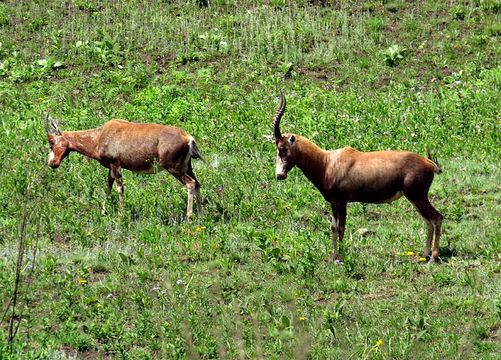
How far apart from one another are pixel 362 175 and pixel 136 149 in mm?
3913

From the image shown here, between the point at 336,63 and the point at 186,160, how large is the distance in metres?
8.65

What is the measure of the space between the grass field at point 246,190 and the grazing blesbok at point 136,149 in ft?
1.20

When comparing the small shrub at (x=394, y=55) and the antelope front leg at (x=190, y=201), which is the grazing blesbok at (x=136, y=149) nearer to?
the antelope front leg at (x=190, y=201)

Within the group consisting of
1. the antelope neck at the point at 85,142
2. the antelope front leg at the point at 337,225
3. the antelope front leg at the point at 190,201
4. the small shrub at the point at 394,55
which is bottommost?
the small shrub at the point at 394,55

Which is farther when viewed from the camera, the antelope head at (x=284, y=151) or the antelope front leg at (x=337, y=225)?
the antelope head at (x=284, y=151)

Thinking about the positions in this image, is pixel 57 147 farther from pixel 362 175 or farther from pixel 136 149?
pixel 362 175

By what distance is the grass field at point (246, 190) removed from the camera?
11984 millimetres

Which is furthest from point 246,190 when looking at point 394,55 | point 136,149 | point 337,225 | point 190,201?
point 394,55

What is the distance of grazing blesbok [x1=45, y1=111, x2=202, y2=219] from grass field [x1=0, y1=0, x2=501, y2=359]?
367mm

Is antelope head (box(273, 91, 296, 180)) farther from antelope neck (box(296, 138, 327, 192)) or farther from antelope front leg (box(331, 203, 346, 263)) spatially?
antelope front leg (box(331, 203, 346, 263))

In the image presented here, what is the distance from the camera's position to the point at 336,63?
2439 cm

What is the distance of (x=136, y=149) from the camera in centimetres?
1669

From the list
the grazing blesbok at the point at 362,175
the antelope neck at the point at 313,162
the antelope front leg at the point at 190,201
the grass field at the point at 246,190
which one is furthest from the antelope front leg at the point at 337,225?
the antelope front leg at the point at 190,201

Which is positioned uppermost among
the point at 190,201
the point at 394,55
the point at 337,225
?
the point at 337,225
